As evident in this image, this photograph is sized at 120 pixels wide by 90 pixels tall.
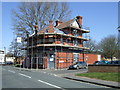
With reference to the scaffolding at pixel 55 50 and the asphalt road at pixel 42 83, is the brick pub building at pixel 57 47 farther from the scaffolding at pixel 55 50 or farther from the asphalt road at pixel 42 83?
the asphalt road at pixel 42 83

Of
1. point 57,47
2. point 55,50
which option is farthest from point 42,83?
point 57,47

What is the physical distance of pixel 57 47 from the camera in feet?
122

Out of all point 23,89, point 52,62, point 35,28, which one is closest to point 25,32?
point 35,28

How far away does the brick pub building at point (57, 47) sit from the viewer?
3672cm

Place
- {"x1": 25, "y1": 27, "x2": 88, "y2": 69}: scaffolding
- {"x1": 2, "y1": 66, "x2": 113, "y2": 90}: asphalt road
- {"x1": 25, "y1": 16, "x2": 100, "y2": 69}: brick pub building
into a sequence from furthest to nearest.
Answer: {"x1": 25, "y1": 16, "x2": 100, "y2": 69}: brick pub building, {"x1": 25, "y1": 27, "x2": 88, "y2": 69}: scaffolding, {"x1": 2, "y1": 66, "x2": 113, "y2": 90}: asphalt road

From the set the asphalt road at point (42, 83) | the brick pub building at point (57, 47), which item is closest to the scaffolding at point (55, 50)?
the brick pub building at point (57, 47)

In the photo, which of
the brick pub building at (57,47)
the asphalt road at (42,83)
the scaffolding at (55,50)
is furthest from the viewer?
the brick pub building at (57,47)

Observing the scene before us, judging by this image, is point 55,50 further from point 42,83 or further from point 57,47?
point 42,83

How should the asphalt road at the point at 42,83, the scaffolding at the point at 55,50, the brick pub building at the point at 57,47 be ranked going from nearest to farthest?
the asphalt road at the point at 42,83 < the scaffolding at the point at 55,50 < the brick pub building at the point at 57,47

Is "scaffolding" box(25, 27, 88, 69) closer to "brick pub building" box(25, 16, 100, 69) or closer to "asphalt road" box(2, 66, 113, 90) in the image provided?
"brick pub building" box(25, 16, 100, 69)

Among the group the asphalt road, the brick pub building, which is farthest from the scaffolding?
the asphalt road

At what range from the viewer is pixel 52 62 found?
3672 centimetres

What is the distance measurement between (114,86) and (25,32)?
36.5 metres

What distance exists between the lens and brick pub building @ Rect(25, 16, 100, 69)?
1446 inches
